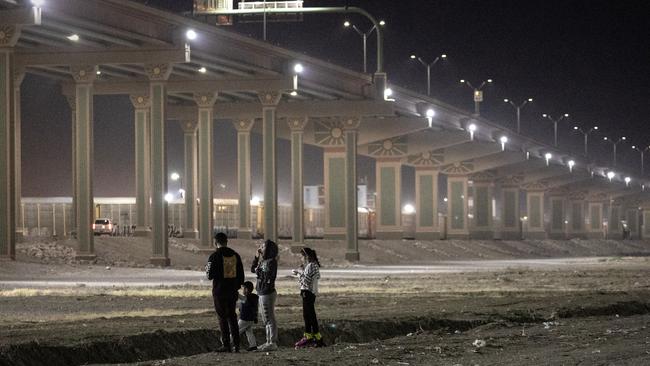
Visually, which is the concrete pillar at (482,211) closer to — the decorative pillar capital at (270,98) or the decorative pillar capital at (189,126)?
the decorative pillar capital at (189,126)

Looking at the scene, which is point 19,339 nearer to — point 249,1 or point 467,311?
point 467,311

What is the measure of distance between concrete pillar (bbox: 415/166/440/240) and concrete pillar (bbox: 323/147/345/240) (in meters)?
30.3

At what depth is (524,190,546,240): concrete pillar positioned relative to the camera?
6949 inches

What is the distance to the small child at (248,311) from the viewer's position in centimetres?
2172

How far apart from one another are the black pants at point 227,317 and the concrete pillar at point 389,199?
95001 mm

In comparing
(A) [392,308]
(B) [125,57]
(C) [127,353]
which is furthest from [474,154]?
(C) [127,353]

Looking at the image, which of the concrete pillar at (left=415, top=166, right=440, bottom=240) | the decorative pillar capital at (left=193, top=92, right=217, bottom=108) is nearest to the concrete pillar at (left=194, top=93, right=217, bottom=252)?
the decorative pillar capital at (left=193, top=92, right=217, bottom=108)

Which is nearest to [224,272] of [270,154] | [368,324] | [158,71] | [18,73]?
[368,324]

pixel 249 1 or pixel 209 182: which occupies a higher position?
pixel 249 1

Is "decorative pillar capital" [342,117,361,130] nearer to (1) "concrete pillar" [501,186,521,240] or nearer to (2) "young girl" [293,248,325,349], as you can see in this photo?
(2) "young girl" [293,248,325,349]

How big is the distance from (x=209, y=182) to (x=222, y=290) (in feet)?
164

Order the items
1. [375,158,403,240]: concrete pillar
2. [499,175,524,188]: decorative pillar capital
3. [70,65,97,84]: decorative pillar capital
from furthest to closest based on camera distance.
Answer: [499,175,524,188]: decorative pillar capital, [375,158,403,240]: concrete pillar, [70,65,97,84]: decorative pillar capital

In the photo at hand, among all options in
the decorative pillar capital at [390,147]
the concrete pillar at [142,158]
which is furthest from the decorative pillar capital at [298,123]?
the decorative pillar capital at [390,147]

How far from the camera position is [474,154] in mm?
131125
